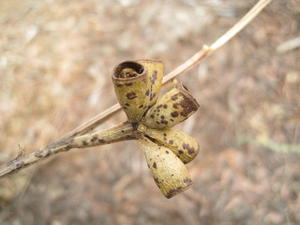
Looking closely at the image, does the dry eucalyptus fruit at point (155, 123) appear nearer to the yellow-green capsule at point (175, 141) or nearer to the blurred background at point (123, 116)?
the yellow-green capsule at point (175, 141)

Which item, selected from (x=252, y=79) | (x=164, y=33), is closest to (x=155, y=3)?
(x=164, y=33)

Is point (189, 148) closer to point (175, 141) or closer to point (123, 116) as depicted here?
point (175, 141)

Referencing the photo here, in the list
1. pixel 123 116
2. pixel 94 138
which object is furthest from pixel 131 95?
pixel 123 116

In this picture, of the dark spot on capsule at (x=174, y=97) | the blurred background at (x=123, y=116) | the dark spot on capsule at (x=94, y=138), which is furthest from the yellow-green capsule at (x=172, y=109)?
the blurred background at (x=123, y=116)

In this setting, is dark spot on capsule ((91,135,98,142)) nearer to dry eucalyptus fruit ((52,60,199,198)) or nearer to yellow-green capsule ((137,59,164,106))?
dry eucalyptus fruit ((52,60,199,198))

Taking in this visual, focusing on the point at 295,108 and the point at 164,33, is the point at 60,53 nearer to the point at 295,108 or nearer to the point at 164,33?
the point at 164,33

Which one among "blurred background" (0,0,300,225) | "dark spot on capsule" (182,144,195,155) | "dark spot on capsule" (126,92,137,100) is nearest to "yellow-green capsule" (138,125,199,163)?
"dark spot on capsule" (182,144,195,155)
